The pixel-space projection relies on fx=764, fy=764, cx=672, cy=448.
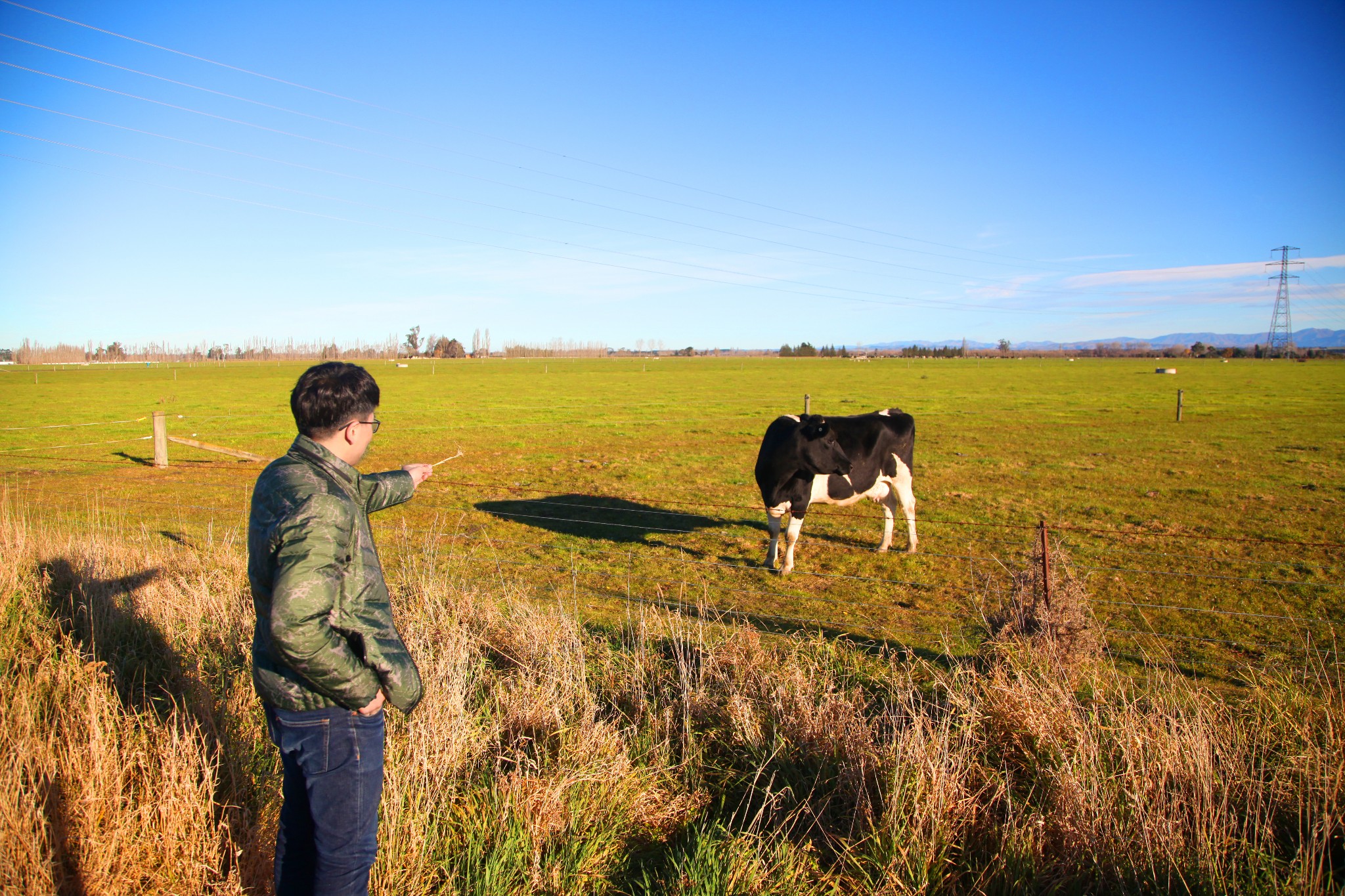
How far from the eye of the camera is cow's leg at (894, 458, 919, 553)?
10.3 metres

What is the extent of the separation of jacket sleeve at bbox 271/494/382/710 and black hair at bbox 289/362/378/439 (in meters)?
0.26

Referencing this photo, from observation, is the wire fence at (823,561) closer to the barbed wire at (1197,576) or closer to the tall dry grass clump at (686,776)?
the barbed wire at (1197,576)

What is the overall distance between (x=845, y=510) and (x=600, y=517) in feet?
13.5

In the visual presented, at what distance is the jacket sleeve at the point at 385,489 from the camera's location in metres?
2.74

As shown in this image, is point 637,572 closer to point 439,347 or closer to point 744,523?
point 744,523

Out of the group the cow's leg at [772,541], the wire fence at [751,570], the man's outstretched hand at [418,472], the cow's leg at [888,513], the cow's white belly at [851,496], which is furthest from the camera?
the cow's leg at [888,513]

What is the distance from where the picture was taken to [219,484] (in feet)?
48.2

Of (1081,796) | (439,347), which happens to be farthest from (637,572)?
(439,347)

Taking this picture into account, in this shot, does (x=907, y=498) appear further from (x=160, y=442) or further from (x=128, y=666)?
(x=160, y=442)

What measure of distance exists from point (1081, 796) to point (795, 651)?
196cm

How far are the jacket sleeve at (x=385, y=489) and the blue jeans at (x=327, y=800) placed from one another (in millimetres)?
732

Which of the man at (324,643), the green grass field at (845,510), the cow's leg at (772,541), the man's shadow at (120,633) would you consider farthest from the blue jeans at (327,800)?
the cow's leg at (772,541)

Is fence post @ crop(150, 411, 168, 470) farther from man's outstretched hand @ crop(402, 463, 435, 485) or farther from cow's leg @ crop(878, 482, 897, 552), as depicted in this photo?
man's outstretched hand @ crop(402, 463, 435, 485)

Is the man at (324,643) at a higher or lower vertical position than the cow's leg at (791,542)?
higher
